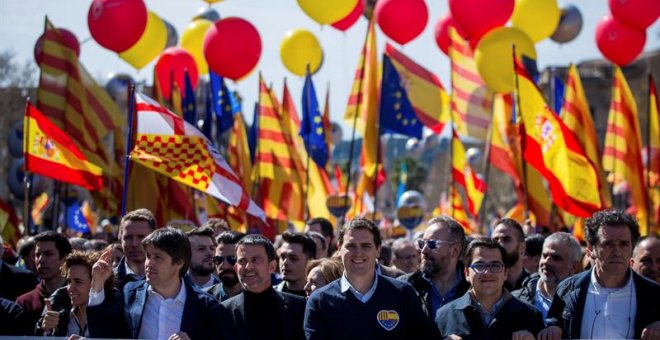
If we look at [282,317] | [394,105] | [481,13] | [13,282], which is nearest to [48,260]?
[13,282]

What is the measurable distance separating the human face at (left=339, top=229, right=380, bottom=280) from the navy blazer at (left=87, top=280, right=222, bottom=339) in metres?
0.81

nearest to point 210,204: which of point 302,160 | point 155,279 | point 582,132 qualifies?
point 302,160

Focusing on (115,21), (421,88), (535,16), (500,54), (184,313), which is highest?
(535,16)

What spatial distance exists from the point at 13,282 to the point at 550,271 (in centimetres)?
418

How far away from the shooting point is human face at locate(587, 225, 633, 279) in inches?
256

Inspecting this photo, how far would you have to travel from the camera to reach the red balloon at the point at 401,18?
1745 centimetres

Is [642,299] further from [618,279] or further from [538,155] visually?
[538,155]

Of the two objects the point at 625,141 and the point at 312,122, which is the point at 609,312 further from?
the point at 312,122

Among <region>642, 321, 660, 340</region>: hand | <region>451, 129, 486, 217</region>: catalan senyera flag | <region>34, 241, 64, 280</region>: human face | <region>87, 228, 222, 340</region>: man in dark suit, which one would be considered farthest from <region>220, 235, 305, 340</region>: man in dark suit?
<region>451, 129, 486, 217</region>: catalan senyera flag

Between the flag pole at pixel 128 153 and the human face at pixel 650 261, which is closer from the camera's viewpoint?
the human face at pixel 650 261

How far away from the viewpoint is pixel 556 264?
8281 millimetres

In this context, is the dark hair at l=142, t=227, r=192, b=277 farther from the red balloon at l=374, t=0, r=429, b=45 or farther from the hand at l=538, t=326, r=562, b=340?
the red balloon at l=374, t=0, r=429, b=45

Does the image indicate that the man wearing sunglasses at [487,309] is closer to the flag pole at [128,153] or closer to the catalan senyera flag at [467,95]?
the flag pole at [128,153]

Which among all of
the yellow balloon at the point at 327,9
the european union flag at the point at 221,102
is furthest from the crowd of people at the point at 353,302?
the european union flag at the point at 221,102
